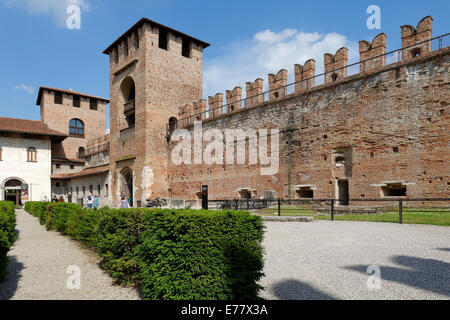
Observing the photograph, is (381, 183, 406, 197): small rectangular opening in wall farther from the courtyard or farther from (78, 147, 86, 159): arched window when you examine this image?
(78, 147, 86, 159): arched window

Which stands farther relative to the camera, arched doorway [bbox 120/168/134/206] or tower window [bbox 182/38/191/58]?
tower window [bbox 182/38/191/58]

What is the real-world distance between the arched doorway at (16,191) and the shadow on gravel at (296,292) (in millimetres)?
31693

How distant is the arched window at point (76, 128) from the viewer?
37250 millimetres

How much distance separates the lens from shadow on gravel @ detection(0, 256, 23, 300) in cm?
427

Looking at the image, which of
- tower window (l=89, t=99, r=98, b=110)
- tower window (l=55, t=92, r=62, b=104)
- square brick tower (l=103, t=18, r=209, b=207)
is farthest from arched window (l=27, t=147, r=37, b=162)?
tower window (l=89, t=99, r=98, b=110)

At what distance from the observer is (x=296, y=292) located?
3680 mm

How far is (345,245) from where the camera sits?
6.01 metres

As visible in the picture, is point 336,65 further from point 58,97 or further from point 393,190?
point 58,97

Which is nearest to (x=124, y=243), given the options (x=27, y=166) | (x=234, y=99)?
(x=234, y=99)

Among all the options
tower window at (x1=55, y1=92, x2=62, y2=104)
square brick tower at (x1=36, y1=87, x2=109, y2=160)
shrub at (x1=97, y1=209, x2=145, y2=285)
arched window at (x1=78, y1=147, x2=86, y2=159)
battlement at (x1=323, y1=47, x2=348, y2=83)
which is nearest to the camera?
shrub at (x1=97, y1=209, x2=145, y2=285)

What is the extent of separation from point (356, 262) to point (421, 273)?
0.91m

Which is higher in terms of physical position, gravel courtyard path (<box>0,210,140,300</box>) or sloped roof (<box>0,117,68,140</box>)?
sloped roof (<box>0,117,68,140</box>)

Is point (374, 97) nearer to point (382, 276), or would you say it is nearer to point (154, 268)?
point (382, 276)

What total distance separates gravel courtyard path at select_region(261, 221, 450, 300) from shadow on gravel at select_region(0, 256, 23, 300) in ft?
12.1
